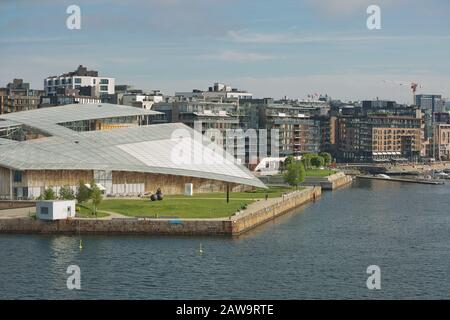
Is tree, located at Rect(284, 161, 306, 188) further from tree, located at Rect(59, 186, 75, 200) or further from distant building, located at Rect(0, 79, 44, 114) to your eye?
distant building, located at Rect(0, 79, 44, 114)

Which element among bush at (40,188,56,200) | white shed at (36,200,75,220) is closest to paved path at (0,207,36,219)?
bush at (40,188,56,200)

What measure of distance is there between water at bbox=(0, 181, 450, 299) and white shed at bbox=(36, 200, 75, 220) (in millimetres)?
2155

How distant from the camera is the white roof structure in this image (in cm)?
8225

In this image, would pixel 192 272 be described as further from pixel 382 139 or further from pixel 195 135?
pixel 382 139

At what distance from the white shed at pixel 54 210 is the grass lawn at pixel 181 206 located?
4.64 metres

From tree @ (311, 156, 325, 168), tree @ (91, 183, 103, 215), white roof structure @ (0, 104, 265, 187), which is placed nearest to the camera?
tree @ (91, 183, 103, 215)

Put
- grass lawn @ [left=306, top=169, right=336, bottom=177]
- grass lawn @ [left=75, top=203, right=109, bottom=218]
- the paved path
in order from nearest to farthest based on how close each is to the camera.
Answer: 1. grass lawn @ [left=75, top=203, right=109, bottom=218]
2. the paved path
3. grass lawn @ [left=306, top=169, right=336, bottom=177]

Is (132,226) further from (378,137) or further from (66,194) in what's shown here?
(378,137)

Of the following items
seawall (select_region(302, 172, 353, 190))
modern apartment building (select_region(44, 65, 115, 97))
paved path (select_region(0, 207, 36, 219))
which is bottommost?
seawall (select_region(302, 172, 353, 190))

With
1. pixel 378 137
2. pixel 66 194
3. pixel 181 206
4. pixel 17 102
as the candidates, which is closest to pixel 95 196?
pixel 66 194

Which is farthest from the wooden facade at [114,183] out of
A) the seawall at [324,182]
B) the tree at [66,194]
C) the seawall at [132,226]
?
the seawall at [324,182]

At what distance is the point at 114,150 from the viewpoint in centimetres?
8681

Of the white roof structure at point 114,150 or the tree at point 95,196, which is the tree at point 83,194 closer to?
the tree at point 95,196
